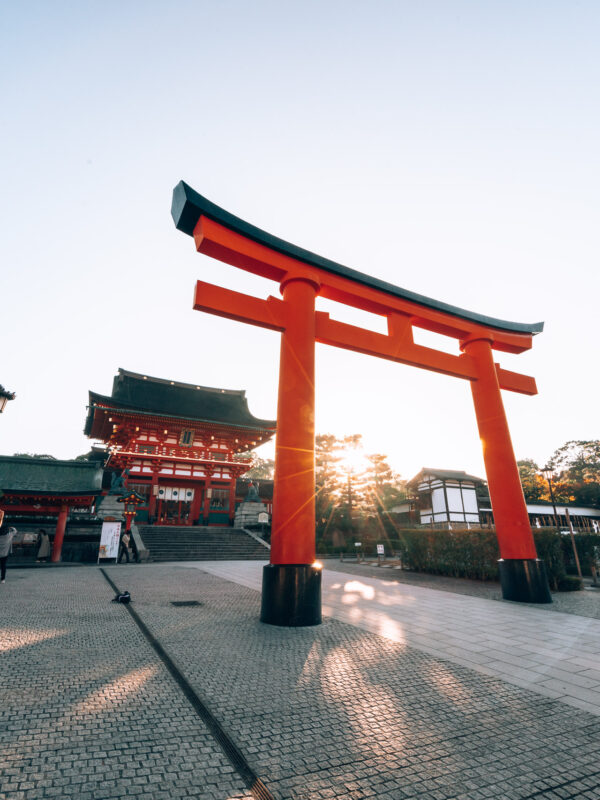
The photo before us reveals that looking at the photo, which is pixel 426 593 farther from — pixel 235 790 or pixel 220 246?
pixel 220 246

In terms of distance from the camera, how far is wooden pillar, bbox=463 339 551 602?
7.21 meters

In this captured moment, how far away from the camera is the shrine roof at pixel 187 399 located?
23953 mm

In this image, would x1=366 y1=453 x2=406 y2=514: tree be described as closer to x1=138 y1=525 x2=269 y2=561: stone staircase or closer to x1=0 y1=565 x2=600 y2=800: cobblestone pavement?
x1=138 y1=525 x2=269 y2=561: stone staircase

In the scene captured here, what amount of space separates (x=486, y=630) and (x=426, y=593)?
133 inches

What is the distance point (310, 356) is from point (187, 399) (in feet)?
71.5

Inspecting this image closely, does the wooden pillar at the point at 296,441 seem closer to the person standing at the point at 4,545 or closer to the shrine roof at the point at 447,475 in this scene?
the person standing at the point at 4,545

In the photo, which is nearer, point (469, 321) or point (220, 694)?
point (220, 694)

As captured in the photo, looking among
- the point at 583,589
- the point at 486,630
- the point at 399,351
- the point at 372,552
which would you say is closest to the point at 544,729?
the point at 486,630

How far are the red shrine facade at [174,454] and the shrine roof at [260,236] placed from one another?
1576 centimetres

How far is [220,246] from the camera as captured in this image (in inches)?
241

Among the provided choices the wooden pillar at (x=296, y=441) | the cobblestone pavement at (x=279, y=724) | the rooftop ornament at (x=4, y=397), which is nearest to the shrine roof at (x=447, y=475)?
the wooden pillar at (x=296, y=441)

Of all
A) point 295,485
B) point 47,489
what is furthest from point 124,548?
point 295,485

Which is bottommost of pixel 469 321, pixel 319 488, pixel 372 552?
pixel 372 552

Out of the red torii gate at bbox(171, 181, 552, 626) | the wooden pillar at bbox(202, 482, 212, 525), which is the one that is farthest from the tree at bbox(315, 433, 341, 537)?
the red torii gate at bbox(171, 181, 552, 626)
